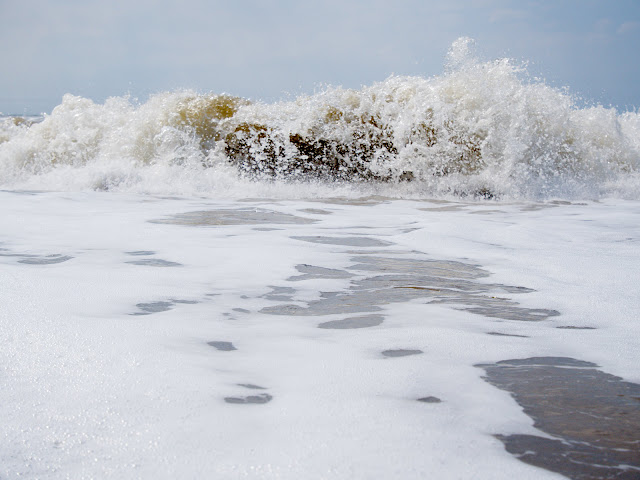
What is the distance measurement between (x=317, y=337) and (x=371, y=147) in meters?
5.34

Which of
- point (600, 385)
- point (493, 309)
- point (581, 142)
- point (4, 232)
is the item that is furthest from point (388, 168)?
point (600, 385)

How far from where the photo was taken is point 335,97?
741 cm

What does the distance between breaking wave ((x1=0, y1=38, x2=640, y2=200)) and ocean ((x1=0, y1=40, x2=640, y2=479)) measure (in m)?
0.60

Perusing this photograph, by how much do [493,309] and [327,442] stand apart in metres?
1.18

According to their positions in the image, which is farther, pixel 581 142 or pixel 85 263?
pixel 581 142

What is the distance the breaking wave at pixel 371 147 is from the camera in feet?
21.3

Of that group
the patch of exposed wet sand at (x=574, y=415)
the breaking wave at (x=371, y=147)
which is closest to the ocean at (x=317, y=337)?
the patch of exposed wet sand at (x=574, y=415)

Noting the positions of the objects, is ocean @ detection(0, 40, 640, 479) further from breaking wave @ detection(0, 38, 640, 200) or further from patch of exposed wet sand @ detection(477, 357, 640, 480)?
breaking wave @ detection(0, 38, 640, 200)

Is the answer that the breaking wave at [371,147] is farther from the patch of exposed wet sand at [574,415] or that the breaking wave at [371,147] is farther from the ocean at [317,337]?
the patch of exposed wet sand at [574,415]

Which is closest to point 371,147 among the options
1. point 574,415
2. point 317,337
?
point 317,337

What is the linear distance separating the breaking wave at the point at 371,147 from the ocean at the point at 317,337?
596 millimetres

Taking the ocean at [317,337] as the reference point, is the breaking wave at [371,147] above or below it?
above

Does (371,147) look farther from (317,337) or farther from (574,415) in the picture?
(574,415)

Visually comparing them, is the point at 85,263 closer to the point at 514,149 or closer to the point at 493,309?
the point at 493,309
